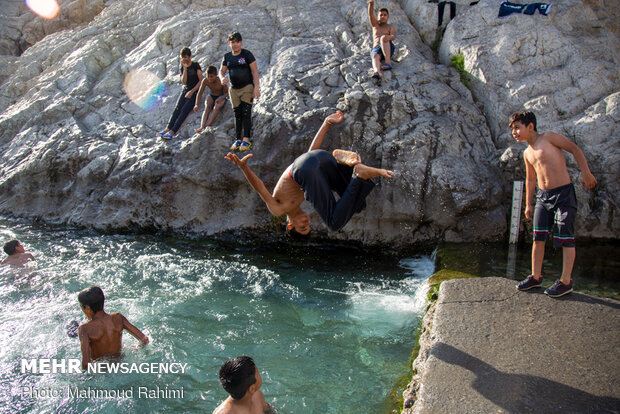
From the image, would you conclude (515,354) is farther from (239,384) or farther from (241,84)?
(241,84)

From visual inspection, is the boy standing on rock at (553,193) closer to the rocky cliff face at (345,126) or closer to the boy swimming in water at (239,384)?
the rocky cliff face at (345,126)

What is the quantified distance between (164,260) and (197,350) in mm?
2646

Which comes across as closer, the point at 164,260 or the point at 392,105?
the point at 164,260

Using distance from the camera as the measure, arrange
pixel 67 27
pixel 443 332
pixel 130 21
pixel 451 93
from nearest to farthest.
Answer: pixel 443 332
pixel 451 93
pixel 130 21
pixel 67 27

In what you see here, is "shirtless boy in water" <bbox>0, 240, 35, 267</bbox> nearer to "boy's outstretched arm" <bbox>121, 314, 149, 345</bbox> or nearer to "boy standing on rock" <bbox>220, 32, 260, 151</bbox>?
"boy's outstretched arm" <bbox>121, 314, 149, 345</bbox>

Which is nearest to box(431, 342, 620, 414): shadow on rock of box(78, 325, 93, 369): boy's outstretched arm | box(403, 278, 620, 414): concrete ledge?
box(403, 278, 620, 414): concrete ledge

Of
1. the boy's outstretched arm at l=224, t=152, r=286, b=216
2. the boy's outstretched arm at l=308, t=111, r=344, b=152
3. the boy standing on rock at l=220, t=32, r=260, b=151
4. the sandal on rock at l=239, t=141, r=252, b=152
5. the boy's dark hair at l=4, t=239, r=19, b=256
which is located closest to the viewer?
the boy's outstretched arm at l=224, t=152, r=286, b=216

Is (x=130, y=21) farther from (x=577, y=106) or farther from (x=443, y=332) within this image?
(x=443, y=332)

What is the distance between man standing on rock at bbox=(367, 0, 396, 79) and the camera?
815cm

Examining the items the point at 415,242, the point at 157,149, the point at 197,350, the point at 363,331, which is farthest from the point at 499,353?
the point at 157,149

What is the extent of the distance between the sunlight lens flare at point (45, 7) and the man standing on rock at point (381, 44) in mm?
12183

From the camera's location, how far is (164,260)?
7.01 m

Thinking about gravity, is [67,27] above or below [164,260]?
above

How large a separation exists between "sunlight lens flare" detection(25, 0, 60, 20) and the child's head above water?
1639 centimetres
